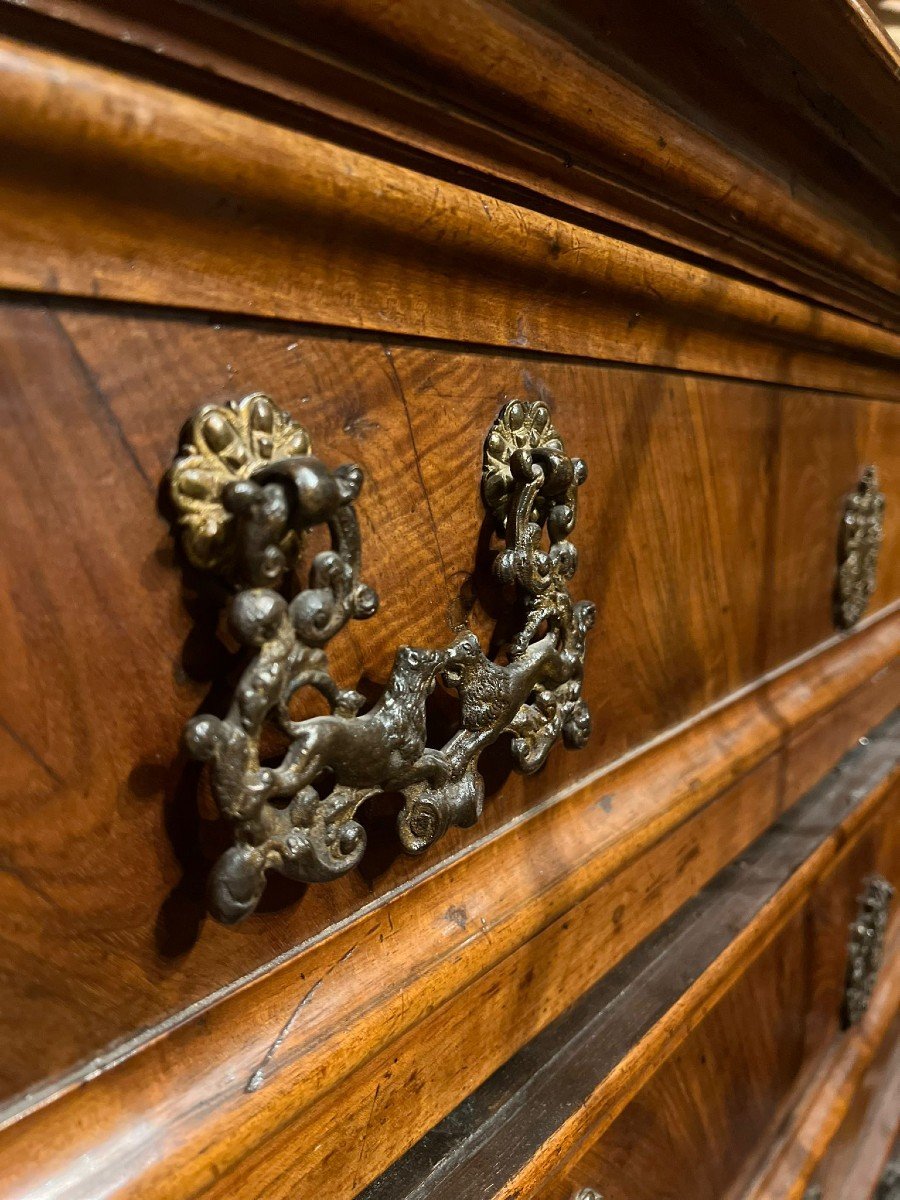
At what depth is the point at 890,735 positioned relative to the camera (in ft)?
3.20

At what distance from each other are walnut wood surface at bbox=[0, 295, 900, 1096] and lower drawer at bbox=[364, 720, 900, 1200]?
0.12 meters

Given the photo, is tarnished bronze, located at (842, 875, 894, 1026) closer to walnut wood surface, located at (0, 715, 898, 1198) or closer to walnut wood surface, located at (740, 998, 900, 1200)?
walnut wood surface, located at (740, 998, 900, 1200)

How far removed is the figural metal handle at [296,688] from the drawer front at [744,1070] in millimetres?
204

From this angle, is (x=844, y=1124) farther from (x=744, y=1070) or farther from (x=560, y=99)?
(x=560, y=99)

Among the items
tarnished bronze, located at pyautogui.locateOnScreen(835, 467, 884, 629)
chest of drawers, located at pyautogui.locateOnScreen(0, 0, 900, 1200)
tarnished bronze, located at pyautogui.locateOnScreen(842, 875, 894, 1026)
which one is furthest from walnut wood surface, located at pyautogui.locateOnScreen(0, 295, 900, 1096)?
tarnished bronze, located at pyautogui.locateOnScreen(842, 875, 894, 1026)

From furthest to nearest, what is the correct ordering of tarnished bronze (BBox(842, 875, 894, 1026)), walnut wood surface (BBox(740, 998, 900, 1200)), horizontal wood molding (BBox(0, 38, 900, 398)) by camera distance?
tarnished bronze (BBox(842, 875, 894, 1026)), walnut wood surface (BBox(740, 998, 900, 1200)), horizontal wood molding (BBox(0, 38, 900, 398))

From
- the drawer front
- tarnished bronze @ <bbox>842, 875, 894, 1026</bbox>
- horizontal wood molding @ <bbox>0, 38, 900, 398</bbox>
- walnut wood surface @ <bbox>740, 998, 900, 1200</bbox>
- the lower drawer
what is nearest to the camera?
horizontal wood molding @ <bbox>0, 38, 900, 398</bbox>

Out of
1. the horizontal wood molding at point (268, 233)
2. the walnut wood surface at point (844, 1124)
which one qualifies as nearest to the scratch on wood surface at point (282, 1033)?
the horizontal wood molding at point (268, 233)

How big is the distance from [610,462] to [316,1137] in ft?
0.97

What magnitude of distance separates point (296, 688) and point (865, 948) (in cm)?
79

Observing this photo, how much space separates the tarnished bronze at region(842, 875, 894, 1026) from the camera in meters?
0.86

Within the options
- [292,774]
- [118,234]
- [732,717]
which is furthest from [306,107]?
[732,717]

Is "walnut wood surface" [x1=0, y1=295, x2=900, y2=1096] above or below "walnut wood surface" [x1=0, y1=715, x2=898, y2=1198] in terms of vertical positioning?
above

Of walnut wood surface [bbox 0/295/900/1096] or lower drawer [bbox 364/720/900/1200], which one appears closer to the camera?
walnut wood surface [bbox 0/295/900/1096]
